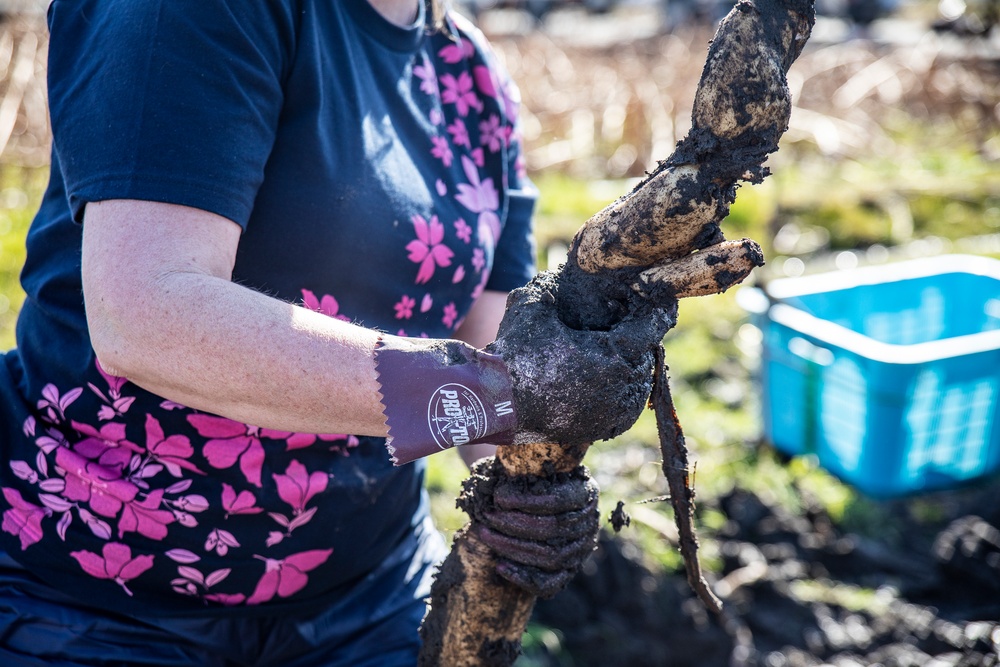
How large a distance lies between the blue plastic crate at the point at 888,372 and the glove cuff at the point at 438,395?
2.48 metres

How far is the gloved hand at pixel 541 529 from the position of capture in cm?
150

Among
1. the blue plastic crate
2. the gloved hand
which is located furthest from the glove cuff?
the blue plastic crate

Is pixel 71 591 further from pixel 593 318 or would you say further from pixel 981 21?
pixel 981 21

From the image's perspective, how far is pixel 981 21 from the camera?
9680 mm

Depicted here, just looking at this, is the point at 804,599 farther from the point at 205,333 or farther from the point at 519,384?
the point at 205,333

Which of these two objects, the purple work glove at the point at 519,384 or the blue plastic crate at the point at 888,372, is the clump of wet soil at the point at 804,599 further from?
the purple work glove at the point at 519,384

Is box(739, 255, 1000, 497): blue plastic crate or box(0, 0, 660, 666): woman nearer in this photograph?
box(0, 0, 660, 666): woman

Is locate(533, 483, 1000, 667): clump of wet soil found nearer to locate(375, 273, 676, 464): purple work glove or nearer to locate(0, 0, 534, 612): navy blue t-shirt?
locate(0, 0, 534, 612): navy blue t-shirt

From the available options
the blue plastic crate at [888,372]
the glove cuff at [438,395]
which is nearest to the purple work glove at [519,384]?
the glove cuff at [438,395]

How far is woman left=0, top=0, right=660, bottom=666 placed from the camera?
1.19 m

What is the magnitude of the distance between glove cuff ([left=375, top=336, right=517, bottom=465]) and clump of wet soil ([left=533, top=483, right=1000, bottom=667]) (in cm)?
121

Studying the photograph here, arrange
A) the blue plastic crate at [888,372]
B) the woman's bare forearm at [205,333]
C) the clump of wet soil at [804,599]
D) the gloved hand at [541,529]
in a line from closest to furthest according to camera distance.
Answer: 1. the woman's bare forearm at [205,333]
2. the gloved hand at [541,529]
3. the clump of wet soil at [804,599]
4. the blue plastic crate at [888,372]

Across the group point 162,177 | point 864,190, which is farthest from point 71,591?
point 864,190

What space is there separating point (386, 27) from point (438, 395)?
775mm
